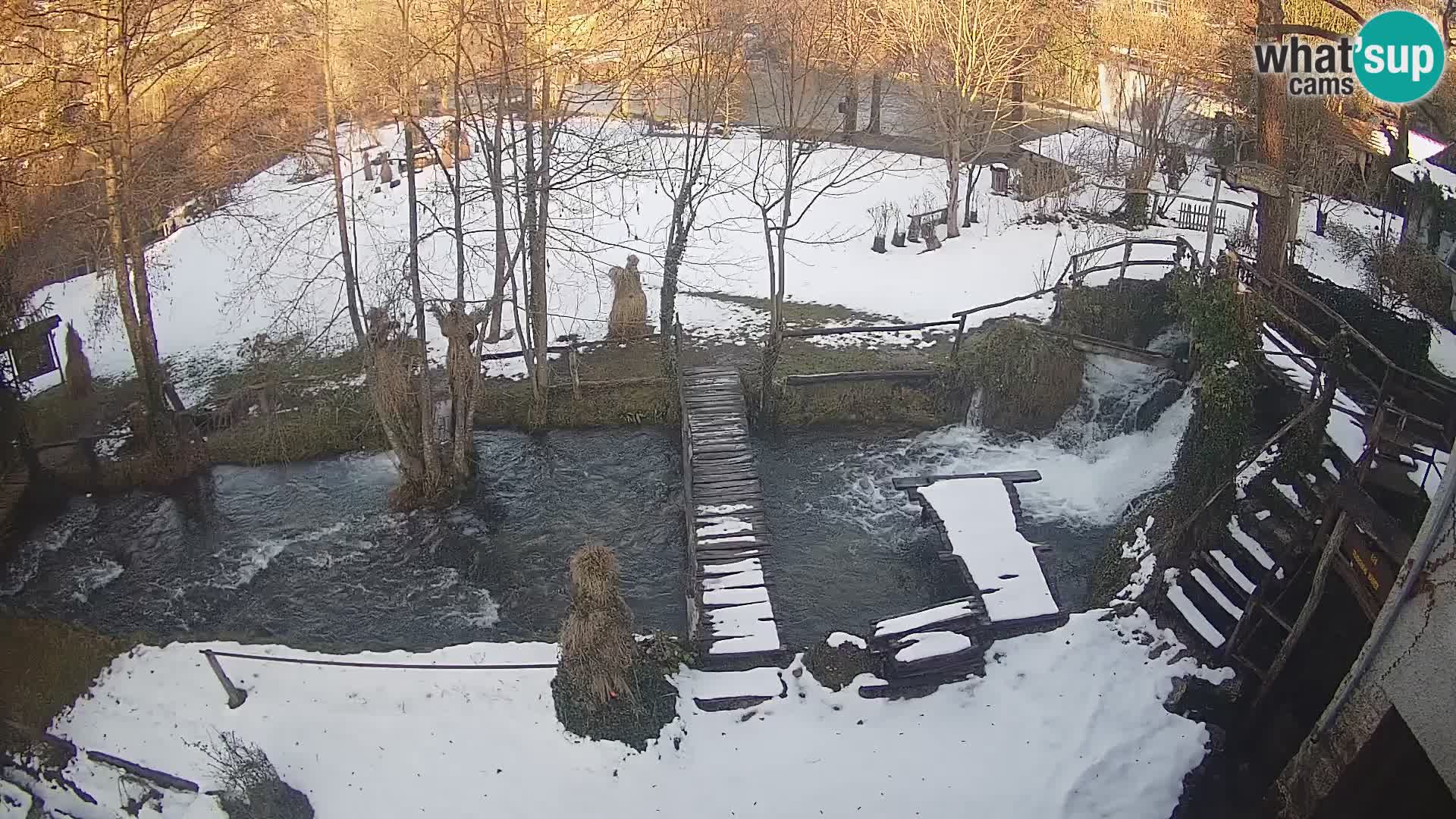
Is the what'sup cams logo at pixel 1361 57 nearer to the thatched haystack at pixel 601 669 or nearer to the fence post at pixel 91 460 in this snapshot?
the thatched haystack at pixel 601 669

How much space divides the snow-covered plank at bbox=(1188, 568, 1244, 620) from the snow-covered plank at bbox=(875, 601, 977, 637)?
98.8 inches

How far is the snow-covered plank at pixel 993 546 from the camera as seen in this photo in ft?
40.9

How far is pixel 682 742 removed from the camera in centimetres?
1073

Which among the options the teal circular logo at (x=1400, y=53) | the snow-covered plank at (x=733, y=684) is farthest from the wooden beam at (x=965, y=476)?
the teal circular logo at (x=1400, y=53)

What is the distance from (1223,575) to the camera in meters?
11.5

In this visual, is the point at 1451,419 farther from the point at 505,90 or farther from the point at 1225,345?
the point at 505,90

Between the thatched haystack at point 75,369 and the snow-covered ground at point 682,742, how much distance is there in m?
9.25

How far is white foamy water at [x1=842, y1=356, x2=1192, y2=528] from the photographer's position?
15516 millimetres

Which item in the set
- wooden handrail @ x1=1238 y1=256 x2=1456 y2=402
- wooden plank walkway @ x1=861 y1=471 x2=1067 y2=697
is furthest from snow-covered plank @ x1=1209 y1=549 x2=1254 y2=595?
wooden handrail @ x1=1238 y1=256 x2=1456 y2=402

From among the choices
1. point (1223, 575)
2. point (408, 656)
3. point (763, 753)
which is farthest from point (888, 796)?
point (408, 656)

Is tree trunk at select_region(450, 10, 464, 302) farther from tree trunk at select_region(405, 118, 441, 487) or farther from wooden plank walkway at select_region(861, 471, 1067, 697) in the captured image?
wooden plank walkway at select_region(861, 471, 1067, 697)

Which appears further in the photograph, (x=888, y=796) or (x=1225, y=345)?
(x=1225, y=345)

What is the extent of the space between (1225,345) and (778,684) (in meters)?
7.09

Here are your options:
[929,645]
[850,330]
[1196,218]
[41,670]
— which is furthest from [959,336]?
[41,670]
